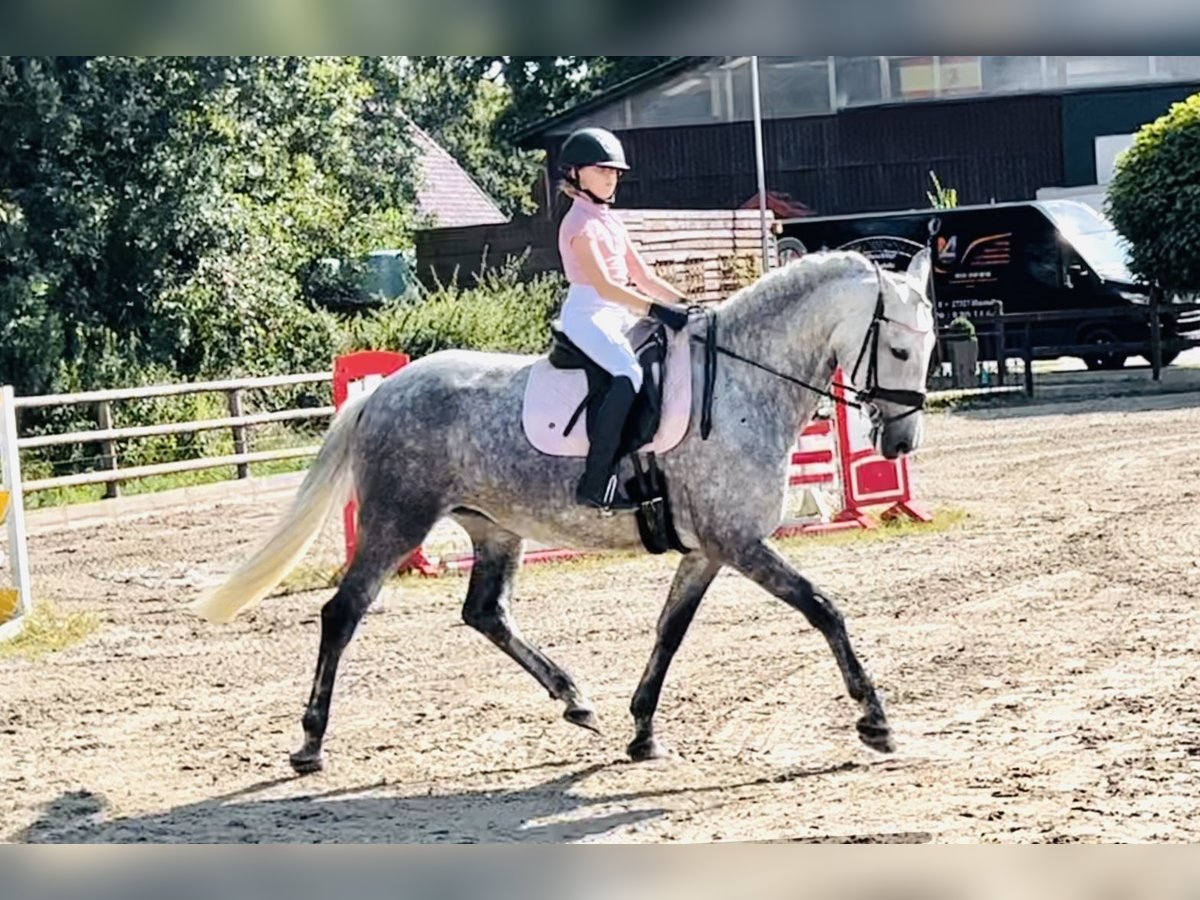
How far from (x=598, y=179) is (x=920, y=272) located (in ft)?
4.07

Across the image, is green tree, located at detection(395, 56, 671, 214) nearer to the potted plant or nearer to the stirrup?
the potted plant

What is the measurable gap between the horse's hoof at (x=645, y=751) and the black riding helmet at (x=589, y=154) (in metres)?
1.86

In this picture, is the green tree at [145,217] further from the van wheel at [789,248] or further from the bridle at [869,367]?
the bridle at [869,367]

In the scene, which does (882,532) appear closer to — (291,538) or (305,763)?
(291,538)

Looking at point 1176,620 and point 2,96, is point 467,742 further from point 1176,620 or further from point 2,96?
point 2,96

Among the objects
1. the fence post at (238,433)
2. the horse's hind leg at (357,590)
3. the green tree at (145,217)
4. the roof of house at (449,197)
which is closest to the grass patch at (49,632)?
the horse's hind leg at (357,590)

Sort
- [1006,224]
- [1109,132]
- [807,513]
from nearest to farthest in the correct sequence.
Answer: [807,513] → [1006,224] → [1109,132]

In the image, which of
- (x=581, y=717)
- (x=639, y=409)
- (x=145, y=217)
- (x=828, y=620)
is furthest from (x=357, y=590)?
(x=145, y=217)

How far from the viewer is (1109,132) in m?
34.4

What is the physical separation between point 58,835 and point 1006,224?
21.2m

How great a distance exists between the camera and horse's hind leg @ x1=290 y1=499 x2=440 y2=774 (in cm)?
637

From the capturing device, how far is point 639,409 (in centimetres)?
618
